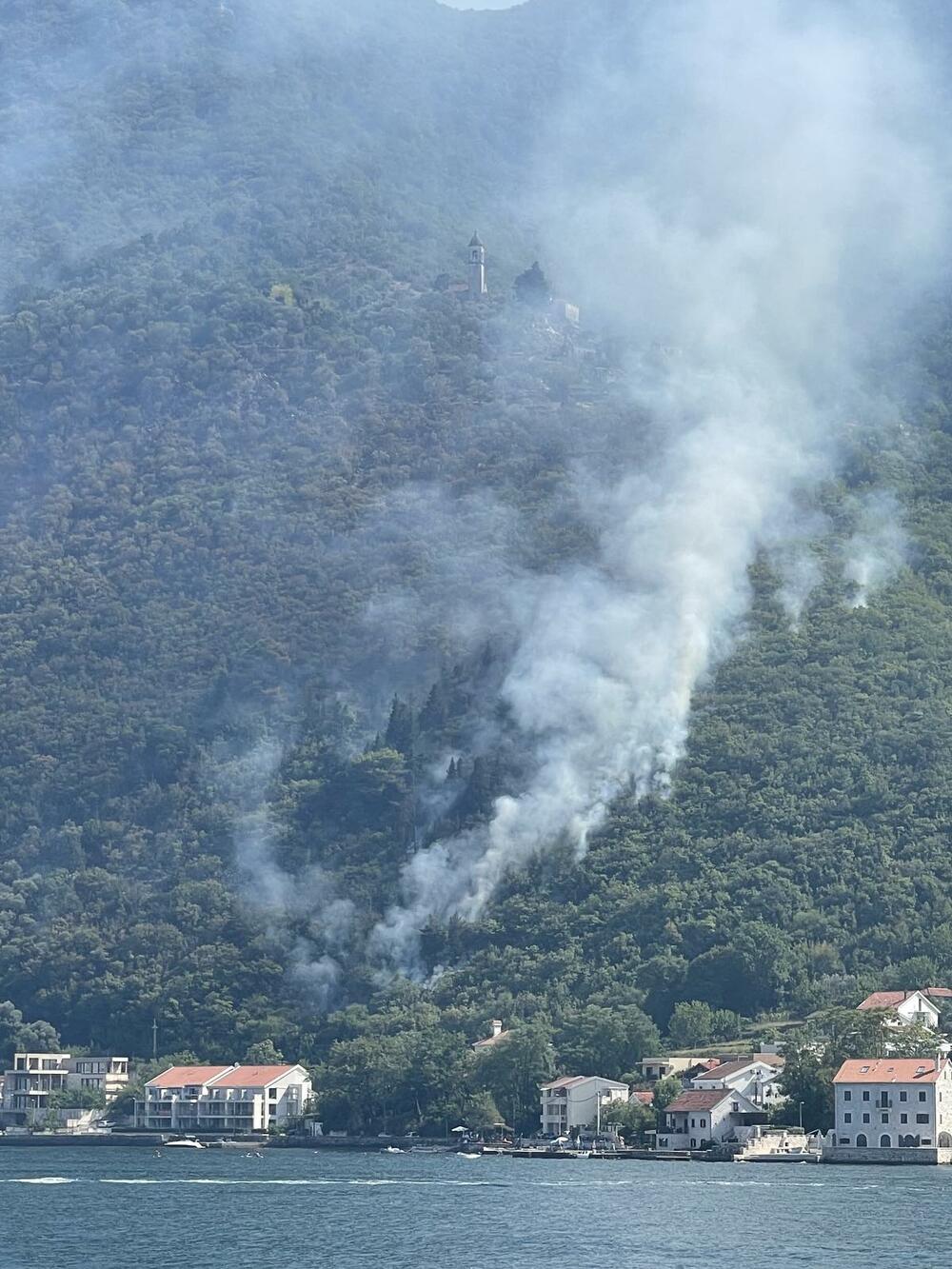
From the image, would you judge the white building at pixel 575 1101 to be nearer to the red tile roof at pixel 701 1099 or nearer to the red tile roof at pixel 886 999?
the red tile roof at pixel 701 1099

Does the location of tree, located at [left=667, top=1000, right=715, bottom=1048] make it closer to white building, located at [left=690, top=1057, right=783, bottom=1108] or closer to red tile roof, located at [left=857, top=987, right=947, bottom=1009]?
red tile roof, located at [left=857, top=987, right=947, bottom=1009]

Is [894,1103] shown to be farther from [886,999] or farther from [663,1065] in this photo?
[663,1065]

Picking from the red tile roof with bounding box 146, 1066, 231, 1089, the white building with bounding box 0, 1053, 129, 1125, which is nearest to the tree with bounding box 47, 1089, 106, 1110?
the white building with bounding box 0, 1053, 129, 1125

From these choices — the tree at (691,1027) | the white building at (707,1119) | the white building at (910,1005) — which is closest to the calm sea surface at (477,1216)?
the white building at (707,1119)

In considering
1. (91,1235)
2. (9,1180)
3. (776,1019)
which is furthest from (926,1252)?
(776,1019)

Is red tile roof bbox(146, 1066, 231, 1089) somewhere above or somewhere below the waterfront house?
above

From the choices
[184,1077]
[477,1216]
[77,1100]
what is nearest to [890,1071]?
[477,1216]
